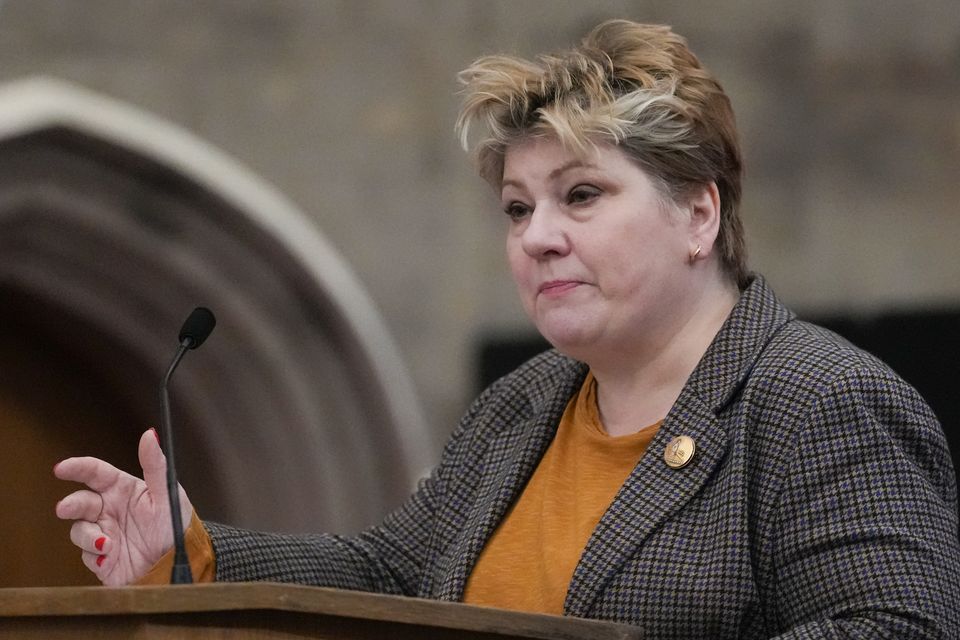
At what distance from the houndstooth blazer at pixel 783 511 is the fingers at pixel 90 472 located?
19.2 inches

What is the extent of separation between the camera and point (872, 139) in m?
4.44

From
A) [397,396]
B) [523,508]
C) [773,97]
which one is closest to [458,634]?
[523,508]

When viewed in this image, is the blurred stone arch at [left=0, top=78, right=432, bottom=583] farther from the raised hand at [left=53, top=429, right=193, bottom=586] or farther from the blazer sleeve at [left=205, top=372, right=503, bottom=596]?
the raised hand at [left=53, top=429, right=193, bottom=586]

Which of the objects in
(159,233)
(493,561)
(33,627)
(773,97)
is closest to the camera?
(33,627)

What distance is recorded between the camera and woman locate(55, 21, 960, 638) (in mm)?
1793

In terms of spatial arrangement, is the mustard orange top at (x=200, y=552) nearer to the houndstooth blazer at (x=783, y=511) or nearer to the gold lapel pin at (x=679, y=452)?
the houndstooth blazer at (x=783, y=511)

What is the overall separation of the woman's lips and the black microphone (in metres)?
0.45

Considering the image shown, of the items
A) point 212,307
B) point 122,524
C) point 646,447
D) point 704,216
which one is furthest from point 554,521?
point 212,307

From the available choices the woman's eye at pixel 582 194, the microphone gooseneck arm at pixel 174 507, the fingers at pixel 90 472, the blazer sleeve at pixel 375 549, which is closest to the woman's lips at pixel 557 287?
the woman's eye at pixel 582 194

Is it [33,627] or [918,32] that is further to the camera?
[918,32]

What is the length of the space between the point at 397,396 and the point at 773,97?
4.70ft

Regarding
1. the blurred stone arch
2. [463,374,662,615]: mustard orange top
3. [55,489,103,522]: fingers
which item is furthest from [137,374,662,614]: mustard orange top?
the blurred stone arch

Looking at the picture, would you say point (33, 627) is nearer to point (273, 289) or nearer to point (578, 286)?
point (578, 286)

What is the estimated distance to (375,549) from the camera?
235 centimetres
